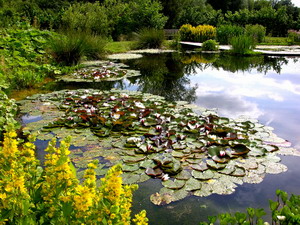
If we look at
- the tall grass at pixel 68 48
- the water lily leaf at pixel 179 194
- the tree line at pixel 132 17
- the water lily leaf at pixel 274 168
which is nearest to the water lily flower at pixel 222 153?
the water lily leaf at pixel 274 168

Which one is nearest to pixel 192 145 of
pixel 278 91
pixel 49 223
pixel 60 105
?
pixel 49 223

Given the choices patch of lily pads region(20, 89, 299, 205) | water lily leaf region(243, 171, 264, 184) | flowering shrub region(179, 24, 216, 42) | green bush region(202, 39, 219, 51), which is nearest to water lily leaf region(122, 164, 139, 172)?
patch of lily pads region(20, 89, 299, 205)

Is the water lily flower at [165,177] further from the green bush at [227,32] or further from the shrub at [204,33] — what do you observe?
the shrub at [204,33]

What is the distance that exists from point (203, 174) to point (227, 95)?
3506 millimetres

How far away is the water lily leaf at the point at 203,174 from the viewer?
250 centimetres

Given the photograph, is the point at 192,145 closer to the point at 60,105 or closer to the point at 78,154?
the point at 78,154

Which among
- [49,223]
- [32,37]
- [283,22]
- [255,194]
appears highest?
[283,22]

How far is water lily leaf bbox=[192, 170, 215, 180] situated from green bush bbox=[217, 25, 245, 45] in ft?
45.2

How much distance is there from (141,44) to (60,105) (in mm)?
10252

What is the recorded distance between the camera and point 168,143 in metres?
3.15

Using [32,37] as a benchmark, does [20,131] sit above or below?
below

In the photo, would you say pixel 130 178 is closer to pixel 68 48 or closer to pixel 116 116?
pixel 116 116

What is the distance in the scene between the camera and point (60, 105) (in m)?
4.64

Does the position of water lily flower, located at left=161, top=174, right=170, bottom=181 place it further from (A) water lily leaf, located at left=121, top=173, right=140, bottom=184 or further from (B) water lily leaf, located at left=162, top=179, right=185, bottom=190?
(A) water lily leaf, located at left=121, top=173, right=140, bottom=184
